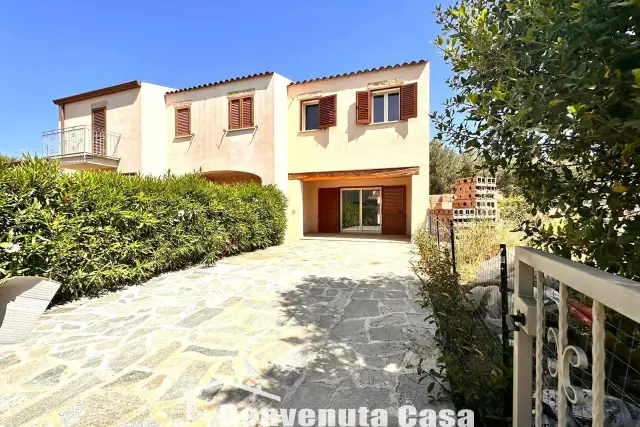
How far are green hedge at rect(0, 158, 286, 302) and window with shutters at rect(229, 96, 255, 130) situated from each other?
533 centimetres

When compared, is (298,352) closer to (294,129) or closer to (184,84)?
(294,129)

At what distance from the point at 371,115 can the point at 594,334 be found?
11.6m

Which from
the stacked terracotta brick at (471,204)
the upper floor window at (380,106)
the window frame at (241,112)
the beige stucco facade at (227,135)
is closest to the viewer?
the stacked terracotta brick at (471,204)

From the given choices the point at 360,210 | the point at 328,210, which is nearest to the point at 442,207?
the point at 360,210

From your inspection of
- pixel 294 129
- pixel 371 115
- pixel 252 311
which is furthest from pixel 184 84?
pixel 252 311

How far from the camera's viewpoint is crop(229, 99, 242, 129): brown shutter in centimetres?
1268

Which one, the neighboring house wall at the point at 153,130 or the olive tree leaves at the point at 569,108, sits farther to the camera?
the neighboring house wall at the point at 153,130

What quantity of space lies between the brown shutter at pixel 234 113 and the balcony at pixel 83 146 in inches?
238

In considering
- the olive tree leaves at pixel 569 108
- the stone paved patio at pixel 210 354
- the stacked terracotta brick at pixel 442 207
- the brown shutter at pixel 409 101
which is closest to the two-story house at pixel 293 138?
Answer: the brown shutter at pixel 409 101

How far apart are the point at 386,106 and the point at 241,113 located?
622 cm

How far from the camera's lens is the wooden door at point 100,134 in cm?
1425

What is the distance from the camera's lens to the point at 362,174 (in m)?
11.7

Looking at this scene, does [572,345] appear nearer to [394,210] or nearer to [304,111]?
[304,111]

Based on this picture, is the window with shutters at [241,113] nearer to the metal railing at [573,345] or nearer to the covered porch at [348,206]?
the covered porch at [348,206]
